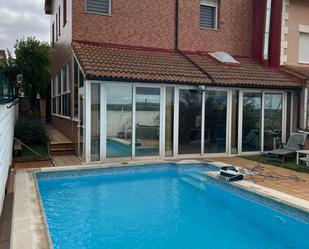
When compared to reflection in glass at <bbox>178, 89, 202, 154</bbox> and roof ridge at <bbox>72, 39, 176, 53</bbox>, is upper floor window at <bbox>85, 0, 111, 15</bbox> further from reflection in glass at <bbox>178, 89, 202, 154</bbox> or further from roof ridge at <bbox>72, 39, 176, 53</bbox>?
reflection in glass at <bbox>178, 89, 202, 154</bbox>

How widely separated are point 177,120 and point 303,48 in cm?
884

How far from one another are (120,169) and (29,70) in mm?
9698

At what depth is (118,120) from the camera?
13.1m

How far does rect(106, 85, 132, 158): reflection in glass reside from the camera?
511 inches

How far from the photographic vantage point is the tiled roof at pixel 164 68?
12805 millimetres

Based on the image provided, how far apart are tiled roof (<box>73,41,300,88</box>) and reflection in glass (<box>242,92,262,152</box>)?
873 mm

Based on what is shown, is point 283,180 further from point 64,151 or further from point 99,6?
point 99,6

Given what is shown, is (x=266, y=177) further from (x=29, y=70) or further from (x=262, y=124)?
(x=29, y=70)

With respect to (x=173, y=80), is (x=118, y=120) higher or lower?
lower

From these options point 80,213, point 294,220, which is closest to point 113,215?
point 80,213

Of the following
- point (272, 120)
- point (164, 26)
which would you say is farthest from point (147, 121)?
point (272, 120)

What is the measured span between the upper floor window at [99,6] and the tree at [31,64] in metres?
5.46

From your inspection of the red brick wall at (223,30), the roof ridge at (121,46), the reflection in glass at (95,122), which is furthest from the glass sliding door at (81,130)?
the red brick wall at (223,30)

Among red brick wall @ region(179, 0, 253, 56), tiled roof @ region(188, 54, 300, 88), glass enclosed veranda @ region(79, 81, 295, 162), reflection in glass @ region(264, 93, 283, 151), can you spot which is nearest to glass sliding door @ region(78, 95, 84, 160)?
glass enclosed veranda @ region(79, 81, 295, 162)
